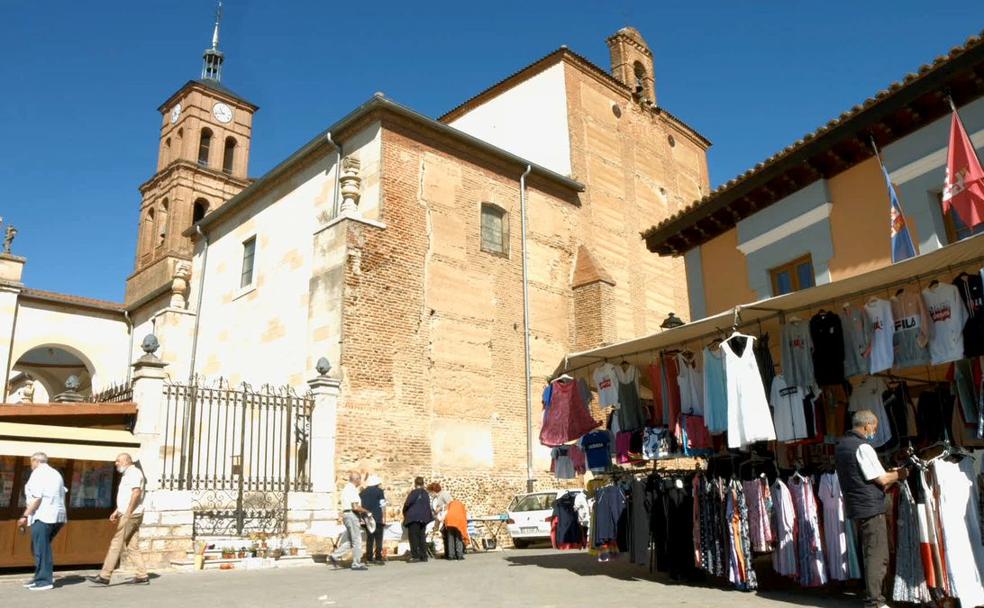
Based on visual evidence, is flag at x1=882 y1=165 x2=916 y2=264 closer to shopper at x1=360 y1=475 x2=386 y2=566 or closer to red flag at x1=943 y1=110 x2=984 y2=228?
red flag at x1=943 y1=110 x2=984 y2=228

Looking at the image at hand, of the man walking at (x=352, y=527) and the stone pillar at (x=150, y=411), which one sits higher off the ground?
the stone pillar at (x=150, y=411)

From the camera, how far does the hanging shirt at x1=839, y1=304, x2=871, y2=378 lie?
8039mm

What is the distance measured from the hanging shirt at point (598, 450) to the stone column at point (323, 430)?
5.31 m

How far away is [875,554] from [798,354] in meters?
2.68

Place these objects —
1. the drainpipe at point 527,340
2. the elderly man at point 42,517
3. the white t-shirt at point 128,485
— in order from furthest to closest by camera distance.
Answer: the drainpipe at point 527,340 → the white t-shirt at point 128,485 → the elderly man at point 42,517

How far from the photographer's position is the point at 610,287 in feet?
70.1

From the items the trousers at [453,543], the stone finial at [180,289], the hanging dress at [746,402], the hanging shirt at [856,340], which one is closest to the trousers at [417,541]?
the trousers at [453,543]

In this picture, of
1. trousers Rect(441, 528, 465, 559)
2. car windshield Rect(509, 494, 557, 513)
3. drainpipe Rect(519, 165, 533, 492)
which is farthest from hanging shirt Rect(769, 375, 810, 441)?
drainpipe Rect(519, 165, 533, 492)

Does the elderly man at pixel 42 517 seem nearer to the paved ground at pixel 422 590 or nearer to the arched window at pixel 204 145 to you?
the paved ground at pixel 422 590


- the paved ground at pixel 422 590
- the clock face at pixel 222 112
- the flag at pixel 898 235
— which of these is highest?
the clock face at pixel 222 112

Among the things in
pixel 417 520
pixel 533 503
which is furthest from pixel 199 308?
pixel 417 520

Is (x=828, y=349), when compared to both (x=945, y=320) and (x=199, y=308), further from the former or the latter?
(x=199, y=308)

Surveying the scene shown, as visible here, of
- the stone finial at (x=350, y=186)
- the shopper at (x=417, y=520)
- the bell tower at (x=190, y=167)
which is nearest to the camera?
the shopper at (x=417, y=520)

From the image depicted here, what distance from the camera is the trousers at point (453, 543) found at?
45.6 feet
